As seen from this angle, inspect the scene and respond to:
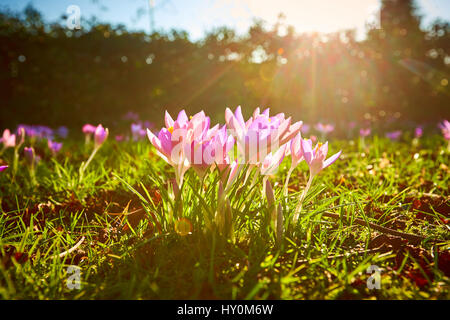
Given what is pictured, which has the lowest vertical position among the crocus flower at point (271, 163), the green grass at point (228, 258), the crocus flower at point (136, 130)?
the green grass at point (228, 258)

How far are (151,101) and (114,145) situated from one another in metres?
4.50

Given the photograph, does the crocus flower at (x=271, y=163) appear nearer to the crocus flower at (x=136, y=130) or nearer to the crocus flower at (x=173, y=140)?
the crocus flower at (x=173, y=140)

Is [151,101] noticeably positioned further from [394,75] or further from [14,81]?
[394,75]

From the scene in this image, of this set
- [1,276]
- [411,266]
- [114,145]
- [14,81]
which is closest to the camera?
[1,276]

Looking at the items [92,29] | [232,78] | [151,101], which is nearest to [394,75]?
[232,78]

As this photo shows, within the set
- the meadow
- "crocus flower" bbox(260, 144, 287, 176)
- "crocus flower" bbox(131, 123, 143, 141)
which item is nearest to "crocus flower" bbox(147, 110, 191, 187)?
the meadow

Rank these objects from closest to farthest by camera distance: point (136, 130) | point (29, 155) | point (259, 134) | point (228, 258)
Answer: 1. point (259, 134)
2. point (228, 258)
3. point (29, 155)
4. point (136, 130)

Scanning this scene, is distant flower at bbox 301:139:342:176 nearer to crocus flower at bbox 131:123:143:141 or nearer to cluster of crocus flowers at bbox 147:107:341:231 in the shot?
cluster of crocus flowers at bbox 147:107:341:231

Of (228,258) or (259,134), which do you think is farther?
(228,258)

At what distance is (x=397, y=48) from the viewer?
11.6m

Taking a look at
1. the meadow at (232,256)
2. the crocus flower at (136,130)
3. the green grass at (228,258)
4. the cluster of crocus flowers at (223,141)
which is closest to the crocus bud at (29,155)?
the green grass at (228,258)

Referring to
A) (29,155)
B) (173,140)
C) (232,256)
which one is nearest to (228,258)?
(232,256)

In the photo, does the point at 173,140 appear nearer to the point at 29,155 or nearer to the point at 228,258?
the point at 228,258
